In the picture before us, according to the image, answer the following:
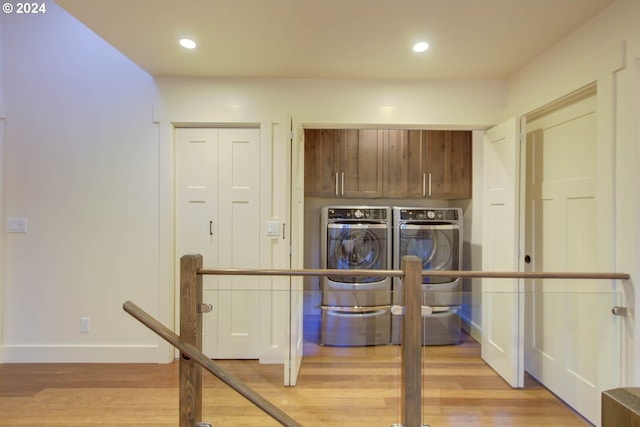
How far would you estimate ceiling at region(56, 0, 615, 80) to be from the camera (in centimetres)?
153

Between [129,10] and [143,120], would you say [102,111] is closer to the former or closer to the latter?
[143,120]

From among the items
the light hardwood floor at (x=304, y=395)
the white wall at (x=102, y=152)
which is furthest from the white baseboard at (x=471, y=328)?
the white wall at (x=102, y=152)

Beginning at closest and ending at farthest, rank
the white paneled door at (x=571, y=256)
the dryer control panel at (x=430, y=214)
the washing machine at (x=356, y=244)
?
the white paneled door at (x=571, y=256), the washing machine at (x=356, y=244), the dryer control panel at (x=430, y=214)

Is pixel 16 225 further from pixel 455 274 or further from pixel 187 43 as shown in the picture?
pixel 455 274

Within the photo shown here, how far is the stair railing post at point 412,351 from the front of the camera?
1.44 metres

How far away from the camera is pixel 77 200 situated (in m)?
2.41

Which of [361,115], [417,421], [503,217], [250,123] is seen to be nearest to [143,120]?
[250,123]

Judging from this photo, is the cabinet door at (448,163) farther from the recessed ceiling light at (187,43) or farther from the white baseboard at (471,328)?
the recessed ceiling light at (187,43)

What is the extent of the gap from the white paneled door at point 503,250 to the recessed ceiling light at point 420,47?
33.8 inches

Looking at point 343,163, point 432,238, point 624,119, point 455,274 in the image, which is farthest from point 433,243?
point 624,119

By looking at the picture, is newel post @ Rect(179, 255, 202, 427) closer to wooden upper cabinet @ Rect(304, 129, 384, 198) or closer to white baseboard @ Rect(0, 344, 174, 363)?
white baseboard @ Rect(0, 344, 174, 363)

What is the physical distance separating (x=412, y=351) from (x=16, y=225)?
314 centimetres

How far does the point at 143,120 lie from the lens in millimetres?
2412

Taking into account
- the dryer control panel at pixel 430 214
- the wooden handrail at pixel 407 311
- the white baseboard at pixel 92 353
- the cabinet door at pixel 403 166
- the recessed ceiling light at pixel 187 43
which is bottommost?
the white baseboard at pixel 92 353
